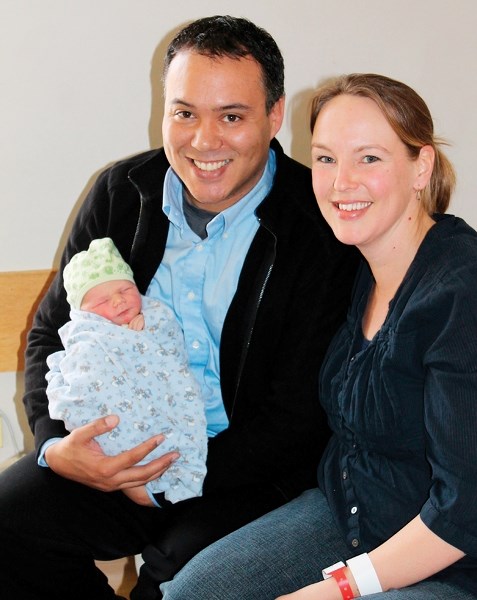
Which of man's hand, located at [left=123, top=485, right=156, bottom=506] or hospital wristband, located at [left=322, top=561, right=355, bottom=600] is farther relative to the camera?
man's hand, located at [left=123, top=485, right=156, bottom=506]

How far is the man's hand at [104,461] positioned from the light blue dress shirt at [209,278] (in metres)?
0.23

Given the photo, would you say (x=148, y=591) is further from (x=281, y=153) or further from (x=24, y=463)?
(x=281, y=153)

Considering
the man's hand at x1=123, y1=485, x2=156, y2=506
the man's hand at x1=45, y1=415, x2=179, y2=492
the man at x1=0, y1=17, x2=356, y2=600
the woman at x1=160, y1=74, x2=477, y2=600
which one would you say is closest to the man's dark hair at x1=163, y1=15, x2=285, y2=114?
the man at x1=0, y1=17, x2=356, y2=600

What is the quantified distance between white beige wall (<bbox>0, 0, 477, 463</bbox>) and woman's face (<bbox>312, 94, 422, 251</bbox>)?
1.02 m

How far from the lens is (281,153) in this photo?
2096 mm

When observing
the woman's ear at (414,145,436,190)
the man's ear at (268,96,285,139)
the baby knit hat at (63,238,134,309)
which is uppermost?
the man's ear at (268,96,285,139)

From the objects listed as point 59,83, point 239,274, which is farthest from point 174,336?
point 59,83

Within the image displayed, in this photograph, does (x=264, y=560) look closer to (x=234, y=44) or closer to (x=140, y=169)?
(x=140, y=169)

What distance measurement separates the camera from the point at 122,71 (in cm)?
255

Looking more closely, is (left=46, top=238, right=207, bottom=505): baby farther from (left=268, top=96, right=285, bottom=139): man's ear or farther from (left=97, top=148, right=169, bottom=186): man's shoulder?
(left=268, top=96, right=285, bottom=139): man's ear

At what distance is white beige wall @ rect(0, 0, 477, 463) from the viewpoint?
8.18 feet

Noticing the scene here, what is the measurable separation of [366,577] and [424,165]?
79 centimetres

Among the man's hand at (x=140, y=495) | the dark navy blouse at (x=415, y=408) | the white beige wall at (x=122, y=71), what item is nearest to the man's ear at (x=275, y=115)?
the dark navy blouse at (x=415, y=408)

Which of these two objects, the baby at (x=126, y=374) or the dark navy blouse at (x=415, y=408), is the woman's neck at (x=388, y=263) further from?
the baby at (x=126, y=374)
